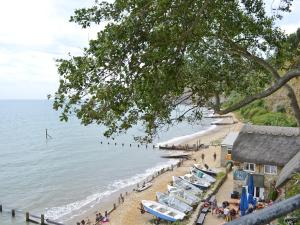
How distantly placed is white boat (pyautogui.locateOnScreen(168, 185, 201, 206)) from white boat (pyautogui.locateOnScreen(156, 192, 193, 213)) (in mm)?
397

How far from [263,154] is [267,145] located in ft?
2.74

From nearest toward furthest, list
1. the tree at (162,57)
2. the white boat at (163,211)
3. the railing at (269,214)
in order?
the railing at (269,214) → the tree at (162,57) → the white boat at (163,211)

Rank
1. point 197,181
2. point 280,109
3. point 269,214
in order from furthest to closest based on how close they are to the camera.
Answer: point 280,109
point 197,181
point 269,214

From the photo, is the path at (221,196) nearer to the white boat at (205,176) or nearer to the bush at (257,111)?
the white boat at (205,176)

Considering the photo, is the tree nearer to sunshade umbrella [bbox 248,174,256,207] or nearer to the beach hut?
sunshade umbrella [bbox 248,174,256,207]

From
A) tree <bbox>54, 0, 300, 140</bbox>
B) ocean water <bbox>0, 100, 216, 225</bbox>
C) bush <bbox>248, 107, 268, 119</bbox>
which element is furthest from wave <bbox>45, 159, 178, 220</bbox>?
tree <bbox>54, 0, 300, 140</bbox>

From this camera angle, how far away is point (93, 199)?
131ft

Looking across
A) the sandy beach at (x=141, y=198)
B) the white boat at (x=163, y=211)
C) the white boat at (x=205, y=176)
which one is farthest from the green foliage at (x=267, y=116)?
the white boat at (x=163, y=211)

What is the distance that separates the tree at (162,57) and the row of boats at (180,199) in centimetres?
1894

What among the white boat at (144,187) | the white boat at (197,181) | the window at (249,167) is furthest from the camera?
the white boat at (144,187)

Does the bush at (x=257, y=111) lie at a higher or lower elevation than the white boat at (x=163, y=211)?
higher

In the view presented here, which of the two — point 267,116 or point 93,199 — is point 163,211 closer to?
point 93,199

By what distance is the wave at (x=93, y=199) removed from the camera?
35422 millimetres

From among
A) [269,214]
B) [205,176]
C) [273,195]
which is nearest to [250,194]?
[273,195]
